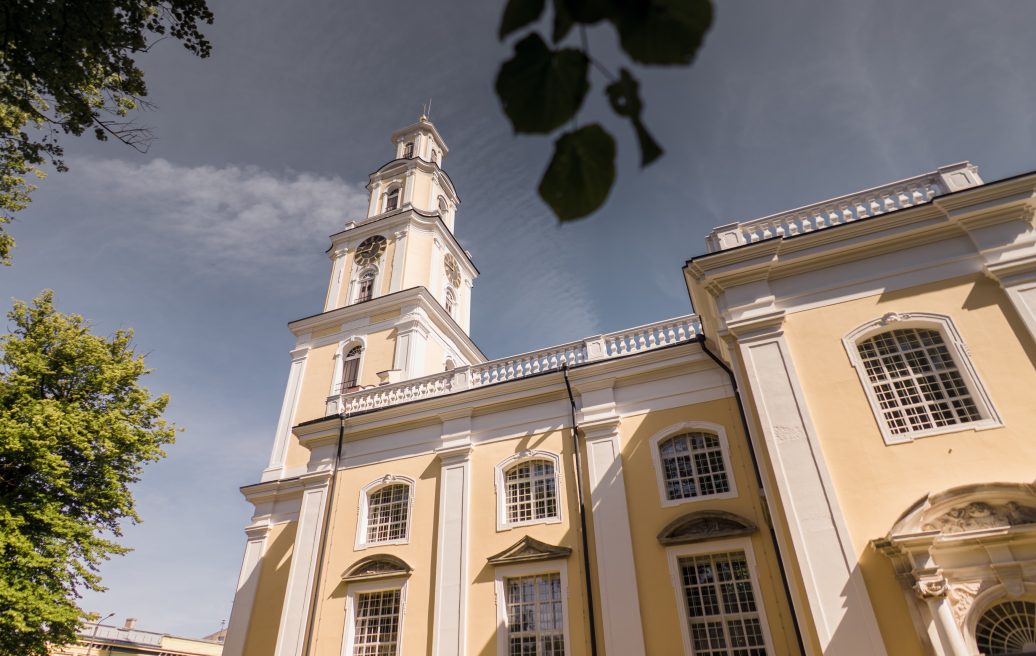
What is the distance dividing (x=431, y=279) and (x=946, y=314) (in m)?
20.8

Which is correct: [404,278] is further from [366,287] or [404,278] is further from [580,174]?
[580,174]

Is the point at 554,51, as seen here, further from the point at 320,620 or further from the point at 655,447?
the point at 320,620

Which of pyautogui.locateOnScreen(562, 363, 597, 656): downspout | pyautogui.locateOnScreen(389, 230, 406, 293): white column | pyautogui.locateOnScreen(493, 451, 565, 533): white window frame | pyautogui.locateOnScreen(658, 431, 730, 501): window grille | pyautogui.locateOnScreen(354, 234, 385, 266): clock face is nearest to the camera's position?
pyautogui.locateOnScreen(562, 363, 597, 656): downspout

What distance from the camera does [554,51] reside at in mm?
1571

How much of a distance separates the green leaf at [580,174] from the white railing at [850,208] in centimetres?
1304

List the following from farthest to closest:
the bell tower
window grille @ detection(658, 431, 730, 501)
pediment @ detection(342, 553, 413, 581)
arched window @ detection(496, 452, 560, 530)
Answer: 1. the bell tower
2. pediment @ detection(342, 553, 413, 581)
3. arched window @ detection(496, 452, 560, 530)
4. window grille @ detection(658, 431, 730, 501)

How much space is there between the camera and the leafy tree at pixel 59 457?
14.9 metres

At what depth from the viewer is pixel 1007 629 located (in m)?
8.70

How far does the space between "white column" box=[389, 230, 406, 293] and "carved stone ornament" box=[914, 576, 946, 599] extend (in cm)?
2183

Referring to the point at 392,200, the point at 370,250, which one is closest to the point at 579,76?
the point at 370,250

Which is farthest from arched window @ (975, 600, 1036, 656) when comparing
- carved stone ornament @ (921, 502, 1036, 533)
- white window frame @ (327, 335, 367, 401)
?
white window frame @ (327, 335, 367, 401)

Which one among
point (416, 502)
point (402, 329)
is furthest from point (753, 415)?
point (402, 329)

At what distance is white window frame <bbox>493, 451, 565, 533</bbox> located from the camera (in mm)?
14523

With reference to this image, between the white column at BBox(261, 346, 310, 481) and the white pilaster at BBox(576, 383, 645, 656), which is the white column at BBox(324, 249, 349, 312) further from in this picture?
the white pilaster at BBox(576, 383, 645, 656)
